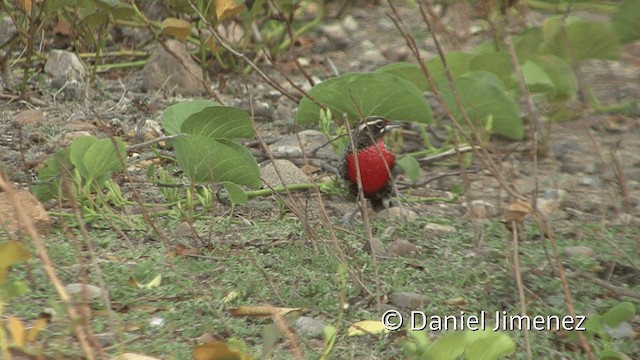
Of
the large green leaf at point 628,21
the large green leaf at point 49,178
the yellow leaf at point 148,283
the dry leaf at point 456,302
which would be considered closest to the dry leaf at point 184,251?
the yellow leaf at point 148,283

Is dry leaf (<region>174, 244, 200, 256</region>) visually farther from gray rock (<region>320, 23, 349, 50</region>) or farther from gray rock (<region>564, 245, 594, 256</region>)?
gray rock (<region>320, 23, 349, 50</region>)

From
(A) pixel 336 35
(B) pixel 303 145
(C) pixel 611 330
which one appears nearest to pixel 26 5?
(B) pixel 303 145

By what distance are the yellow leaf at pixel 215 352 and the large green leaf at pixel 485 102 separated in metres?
2.42

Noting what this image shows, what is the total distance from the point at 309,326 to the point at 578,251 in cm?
135

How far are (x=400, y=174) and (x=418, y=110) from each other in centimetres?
44

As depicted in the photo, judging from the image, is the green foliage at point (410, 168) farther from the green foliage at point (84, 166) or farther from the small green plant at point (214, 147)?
the green foliage at point (84, 166)

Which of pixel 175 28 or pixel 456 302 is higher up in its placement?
pixel 175 28

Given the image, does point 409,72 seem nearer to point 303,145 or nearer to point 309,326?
point 303,145

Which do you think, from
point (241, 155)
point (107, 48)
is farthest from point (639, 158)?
point (107, 48)

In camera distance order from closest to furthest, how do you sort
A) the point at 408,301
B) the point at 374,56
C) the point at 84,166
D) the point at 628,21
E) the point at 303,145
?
the point at 408,301 < the point at 84,166 < the point at 628,21 < the point at 303,145 < the point at 374,56

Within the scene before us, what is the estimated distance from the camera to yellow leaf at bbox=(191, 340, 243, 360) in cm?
256

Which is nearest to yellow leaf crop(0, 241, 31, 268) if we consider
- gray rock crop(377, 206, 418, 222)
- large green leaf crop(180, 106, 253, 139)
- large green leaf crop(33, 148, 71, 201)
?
large green leaf crop(33, 148, 71, 201)

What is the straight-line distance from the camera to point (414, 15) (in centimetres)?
767

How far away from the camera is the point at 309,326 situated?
122 inches
